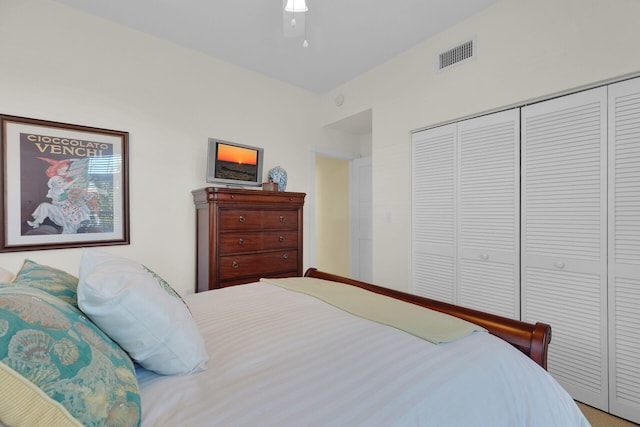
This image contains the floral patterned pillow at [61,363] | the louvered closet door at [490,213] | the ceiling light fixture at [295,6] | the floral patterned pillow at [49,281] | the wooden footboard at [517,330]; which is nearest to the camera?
the floral patterned pillow at [61,363]

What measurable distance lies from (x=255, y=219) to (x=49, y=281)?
1892 mm

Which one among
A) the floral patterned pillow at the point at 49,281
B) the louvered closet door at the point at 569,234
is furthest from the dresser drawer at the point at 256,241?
the louvered closet door at the point at 569,234

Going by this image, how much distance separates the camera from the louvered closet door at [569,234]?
1.85 m

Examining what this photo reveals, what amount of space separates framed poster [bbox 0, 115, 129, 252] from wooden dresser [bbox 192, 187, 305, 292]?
0.66 metres

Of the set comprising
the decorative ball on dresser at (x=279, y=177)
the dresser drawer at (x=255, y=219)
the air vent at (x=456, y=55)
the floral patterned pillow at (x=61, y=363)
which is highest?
the air vent at (x=456, y=55)

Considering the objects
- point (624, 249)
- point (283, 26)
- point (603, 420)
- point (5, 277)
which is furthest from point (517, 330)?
point (283, 26)

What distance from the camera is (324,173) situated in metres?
5.01

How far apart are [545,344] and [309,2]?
2.52 metres

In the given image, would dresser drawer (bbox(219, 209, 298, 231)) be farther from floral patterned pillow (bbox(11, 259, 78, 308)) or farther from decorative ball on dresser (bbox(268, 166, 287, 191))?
floral patterned pillow (bbox(11, 259, 78, 308))

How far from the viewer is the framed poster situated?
202 centimetres

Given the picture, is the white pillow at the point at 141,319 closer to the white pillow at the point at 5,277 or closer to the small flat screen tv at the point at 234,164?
the white pillow at the point at 5,277

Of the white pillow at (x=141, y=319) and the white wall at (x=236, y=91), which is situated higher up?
the white wall at (x=236, y=91)

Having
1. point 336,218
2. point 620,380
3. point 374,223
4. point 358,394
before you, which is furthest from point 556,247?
point 336,218

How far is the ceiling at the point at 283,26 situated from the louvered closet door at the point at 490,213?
3.09 ft
